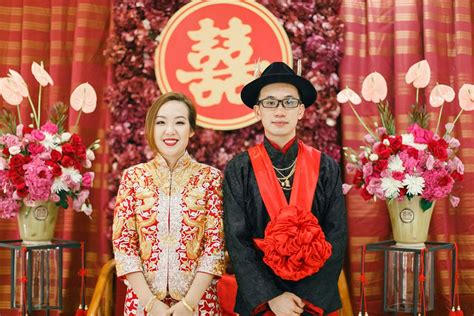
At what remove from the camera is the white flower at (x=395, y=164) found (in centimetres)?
266

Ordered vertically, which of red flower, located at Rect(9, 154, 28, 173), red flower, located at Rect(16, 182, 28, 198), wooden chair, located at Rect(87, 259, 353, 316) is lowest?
wooden chair, located at Rect(87, 259, 353, 316)

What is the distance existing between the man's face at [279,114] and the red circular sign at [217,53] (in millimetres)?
929

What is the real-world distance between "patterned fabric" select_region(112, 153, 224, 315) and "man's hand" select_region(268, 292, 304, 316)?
0.23 meters

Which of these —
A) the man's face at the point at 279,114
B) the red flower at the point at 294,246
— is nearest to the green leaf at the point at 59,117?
the man's face at the point at 279,114

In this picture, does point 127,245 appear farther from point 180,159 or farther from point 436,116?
point 436,116

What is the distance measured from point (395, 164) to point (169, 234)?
1130mm

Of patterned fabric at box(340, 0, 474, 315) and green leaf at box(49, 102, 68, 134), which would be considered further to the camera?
patterned fabric at box(340, 0, 474, 315)

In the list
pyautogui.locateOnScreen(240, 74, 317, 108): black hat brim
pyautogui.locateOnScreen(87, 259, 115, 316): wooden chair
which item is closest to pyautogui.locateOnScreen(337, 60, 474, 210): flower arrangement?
pyautogui.locateOnScreen(240, 74, 317, 108): black hat brim

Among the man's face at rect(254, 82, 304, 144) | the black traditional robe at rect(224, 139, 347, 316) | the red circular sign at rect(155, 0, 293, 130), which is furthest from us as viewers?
the red circular sign at rect(155, 0, 293, 130)

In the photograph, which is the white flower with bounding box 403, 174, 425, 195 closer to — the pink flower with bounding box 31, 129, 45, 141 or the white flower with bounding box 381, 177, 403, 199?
the white flower with bounding box 381, 177, 403, 199

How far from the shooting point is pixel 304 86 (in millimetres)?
2279

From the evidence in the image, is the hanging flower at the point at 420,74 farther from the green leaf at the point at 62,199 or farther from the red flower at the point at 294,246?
the green leaf at the point at 62,199

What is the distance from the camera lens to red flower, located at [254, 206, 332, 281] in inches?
80.0

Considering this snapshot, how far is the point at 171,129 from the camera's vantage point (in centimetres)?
223
